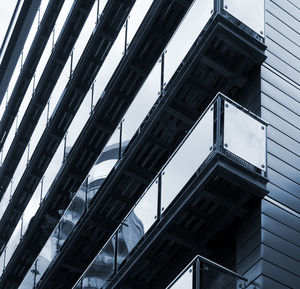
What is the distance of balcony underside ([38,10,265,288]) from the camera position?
13227 mm

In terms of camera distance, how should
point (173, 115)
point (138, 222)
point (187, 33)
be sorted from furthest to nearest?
point (173, 115) → point (187, 33) → point (138, 222)

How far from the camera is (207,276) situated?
10.5 m

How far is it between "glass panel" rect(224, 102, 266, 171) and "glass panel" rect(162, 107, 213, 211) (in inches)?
10.3

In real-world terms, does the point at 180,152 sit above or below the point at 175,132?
below

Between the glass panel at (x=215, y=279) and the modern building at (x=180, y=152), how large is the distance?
0.04 feet

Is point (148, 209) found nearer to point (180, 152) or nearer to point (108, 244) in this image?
point (180, 152)

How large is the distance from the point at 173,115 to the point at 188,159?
7.30 feet

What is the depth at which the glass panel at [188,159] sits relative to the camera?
1193 cm

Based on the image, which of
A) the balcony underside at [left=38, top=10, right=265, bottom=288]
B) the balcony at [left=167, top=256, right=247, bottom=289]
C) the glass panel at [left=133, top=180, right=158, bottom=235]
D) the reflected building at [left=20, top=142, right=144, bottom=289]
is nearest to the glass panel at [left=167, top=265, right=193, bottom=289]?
the balcony at [left=167, top=256, right=247, bottom=289]

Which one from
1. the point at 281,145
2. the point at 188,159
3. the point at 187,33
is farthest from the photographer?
the point at 187,33

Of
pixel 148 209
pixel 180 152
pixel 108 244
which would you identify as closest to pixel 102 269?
pixel 108 244

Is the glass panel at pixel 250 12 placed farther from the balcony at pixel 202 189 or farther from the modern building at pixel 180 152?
the balcony at pixel 202 189

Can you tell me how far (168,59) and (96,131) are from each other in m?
5.12

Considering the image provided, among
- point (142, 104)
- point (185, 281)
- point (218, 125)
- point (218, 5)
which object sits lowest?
point (185, 281)
